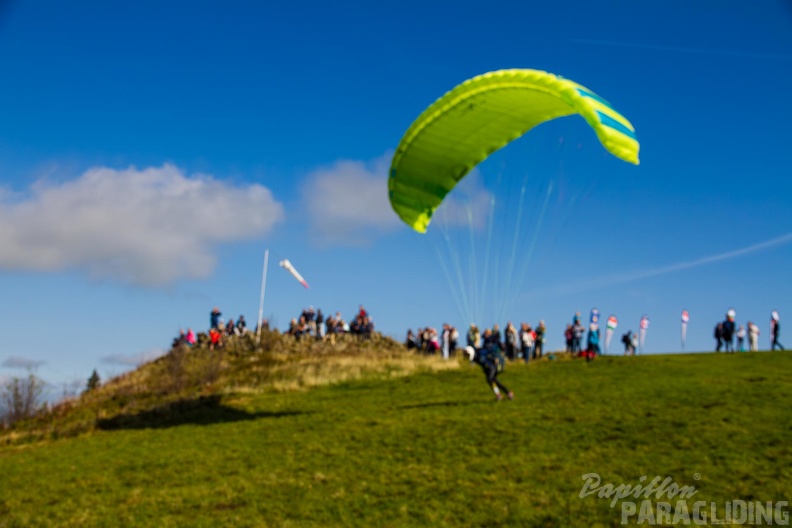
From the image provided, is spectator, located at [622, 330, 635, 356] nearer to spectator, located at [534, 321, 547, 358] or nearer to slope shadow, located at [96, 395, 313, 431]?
spectator, located at [534, 321, 547, 358]

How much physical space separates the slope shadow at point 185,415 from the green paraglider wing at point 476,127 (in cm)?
839

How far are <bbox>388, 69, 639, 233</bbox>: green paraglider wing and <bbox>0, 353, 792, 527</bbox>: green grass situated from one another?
6.04m

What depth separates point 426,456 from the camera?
15203 millimetres

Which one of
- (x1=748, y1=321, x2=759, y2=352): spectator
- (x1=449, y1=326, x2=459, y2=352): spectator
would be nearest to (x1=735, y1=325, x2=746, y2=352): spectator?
(x1=748, y1=321, x2=759, y2=352): spectator

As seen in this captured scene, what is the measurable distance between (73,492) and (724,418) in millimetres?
15334

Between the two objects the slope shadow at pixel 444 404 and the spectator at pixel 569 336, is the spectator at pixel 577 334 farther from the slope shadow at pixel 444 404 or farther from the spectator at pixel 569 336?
the slope shadow at pixel 444 404

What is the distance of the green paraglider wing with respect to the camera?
45.7 ft

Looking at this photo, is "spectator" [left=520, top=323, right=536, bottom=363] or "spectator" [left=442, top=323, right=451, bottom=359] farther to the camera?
"spectator" [left=442, top=323, right=451, bottom=359]

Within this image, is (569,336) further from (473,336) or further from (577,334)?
(473,336)

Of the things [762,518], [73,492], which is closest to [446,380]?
[73,492]

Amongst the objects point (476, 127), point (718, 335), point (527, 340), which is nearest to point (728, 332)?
point (718, 335)

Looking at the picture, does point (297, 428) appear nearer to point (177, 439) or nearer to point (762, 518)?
point (177, 439)

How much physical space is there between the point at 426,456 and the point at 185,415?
39.3 feet

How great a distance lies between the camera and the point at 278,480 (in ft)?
48.1
